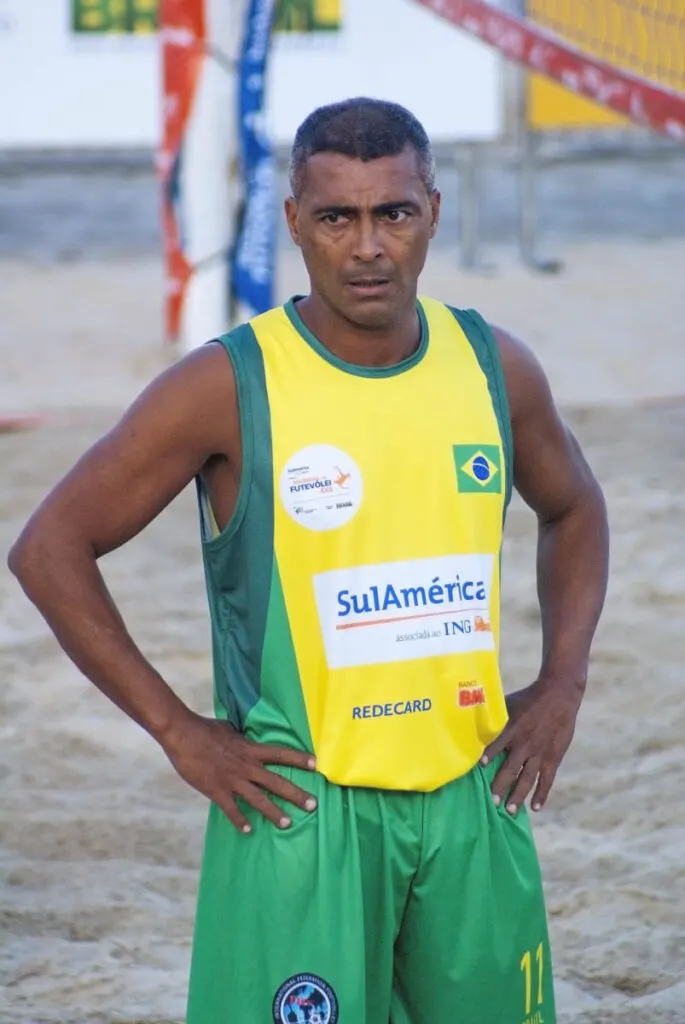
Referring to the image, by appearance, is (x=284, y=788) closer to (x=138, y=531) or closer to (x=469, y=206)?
(x=138, y=531)

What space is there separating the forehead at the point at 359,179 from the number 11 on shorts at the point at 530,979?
98 cm

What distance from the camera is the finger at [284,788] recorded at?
2160 mm

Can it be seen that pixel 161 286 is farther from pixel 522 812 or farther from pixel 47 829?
pixel 522 812

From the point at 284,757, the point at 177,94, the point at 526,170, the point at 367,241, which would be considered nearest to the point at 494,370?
the point at 367,241

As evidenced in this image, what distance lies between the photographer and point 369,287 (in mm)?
2205

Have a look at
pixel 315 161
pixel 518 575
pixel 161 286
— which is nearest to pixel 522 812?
pixel 315 161

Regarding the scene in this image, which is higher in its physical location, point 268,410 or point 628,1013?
point 268,410

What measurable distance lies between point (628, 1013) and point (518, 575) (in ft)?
9.19

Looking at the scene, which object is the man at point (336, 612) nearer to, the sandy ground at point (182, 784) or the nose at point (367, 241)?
the nose at point (367, 241)

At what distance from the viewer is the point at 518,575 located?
6.05 metres

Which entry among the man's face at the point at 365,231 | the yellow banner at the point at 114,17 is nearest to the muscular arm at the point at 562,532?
the man's face at the point at 365,231

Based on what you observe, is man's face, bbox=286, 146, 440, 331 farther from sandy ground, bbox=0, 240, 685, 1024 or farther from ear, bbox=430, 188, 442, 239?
sandy ground, bbox=0, 240, 685, 1024

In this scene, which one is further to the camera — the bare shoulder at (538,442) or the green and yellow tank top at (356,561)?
the bare shoulder at (538,442)

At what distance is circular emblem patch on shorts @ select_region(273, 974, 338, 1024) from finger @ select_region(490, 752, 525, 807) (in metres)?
0.33
